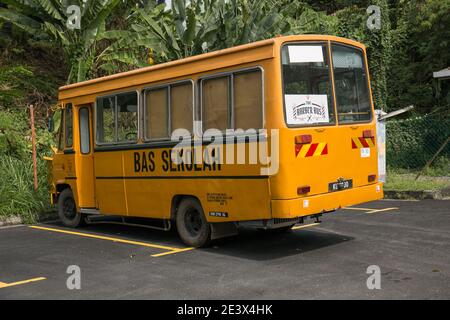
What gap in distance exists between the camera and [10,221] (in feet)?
37.6

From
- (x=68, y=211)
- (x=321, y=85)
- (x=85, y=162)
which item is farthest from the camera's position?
(x=68, y=211)

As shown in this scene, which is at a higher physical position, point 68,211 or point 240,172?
point 240,172

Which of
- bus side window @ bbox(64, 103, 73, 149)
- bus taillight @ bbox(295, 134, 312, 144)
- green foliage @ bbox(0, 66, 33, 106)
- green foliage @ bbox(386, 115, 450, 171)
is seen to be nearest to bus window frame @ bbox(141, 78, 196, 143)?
bus taillight @ bbox(295, 134, 312, 144)

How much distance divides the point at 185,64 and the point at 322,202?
9.42ft

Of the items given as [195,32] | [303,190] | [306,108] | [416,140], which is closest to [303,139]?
[306,108]

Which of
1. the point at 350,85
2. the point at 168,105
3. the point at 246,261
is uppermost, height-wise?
the point at 350,85

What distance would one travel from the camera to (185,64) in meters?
8.28

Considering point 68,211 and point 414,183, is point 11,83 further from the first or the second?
point 414,183

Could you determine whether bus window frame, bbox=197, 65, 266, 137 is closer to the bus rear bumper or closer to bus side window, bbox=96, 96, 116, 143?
the bus rear bumper

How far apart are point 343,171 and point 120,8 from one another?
15067 millimetres

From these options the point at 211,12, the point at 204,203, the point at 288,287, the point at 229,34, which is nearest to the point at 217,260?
the point at 204,203

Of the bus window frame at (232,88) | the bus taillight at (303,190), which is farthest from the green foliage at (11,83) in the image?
the bus taillight at (303,190)

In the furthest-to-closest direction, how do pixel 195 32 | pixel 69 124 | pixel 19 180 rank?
pixel 195 32 < pixel 19 180 < pixel 69 124
